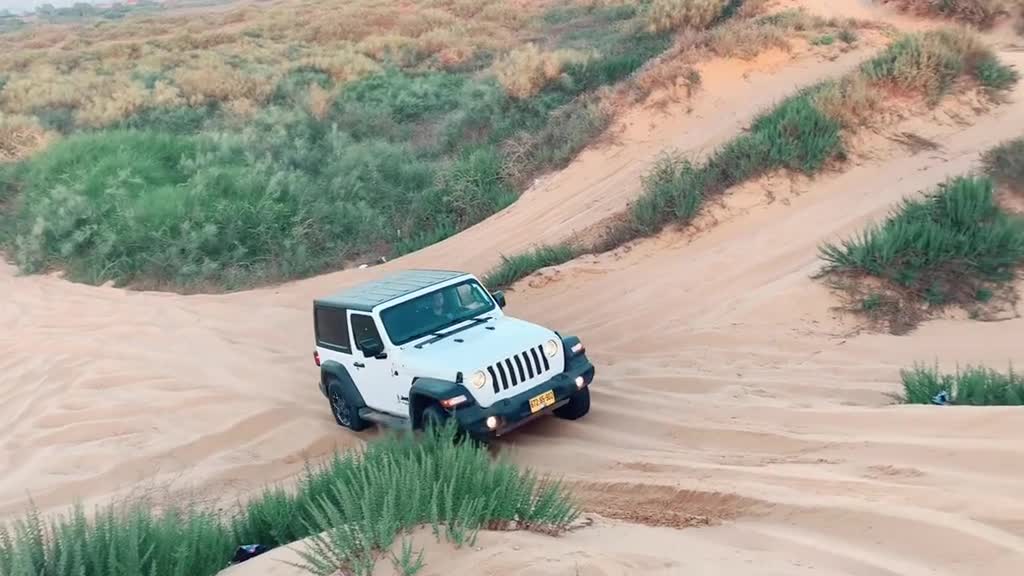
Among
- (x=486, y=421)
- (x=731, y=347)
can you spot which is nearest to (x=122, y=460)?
(x=486, y=421)

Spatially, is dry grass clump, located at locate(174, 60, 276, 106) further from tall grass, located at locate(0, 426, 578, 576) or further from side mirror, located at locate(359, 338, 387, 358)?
tall grass, located at locate(0, 426, 578, 576)

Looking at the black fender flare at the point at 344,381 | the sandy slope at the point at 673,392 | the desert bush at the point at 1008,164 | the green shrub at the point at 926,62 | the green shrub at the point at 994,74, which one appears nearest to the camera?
the sandy slope at the point at 673,392

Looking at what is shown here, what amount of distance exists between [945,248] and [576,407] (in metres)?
4.45

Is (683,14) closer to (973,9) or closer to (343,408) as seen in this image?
(973,9)

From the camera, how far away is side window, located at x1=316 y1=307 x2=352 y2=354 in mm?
9062

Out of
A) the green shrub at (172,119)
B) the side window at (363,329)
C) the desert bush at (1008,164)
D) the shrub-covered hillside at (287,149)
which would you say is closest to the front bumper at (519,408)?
the side window at (363,329)

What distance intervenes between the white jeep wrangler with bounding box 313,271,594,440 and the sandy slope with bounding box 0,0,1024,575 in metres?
0.47

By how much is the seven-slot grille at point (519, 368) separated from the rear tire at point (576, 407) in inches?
18.0

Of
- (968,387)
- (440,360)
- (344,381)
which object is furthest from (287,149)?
(968,387)

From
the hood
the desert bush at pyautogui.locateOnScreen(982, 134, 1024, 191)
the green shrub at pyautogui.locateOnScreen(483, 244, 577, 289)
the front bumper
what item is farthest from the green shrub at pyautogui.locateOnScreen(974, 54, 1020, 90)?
the hood

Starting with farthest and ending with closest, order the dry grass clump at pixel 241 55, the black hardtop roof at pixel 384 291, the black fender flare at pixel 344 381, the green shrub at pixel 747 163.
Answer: the dry grass clump at pixel 241 55 → the green shrub at pixel 747 163 → the black fender flare at pixel 344 381 → the black hardtop roof at pixel 384 291

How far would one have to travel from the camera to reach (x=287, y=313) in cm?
1404

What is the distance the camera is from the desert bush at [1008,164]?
1078 cm

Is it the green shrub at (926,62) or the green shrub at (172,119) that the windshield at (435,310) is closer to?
the green shrub at (926,62)
